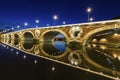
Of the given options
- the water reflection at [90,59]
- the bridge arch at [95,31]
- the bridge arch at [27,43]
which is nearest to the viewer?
the water reflection at [90,59]

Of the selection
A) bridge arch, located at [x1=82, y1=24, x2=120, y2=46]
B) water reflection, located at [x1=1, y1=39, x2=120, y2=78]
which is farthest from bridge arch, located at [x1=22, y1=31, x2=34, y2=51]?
bridge arch, located at [x1=82, y1=24, x2=120, y2=46]

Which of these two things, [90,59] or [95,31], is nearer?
[90,59]

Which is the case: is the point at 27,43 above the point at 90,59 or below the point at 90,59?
above

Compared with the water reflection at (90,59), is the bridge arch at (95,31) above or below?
above

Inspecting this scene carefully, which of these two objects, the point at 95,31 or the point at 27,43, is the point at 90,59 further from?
the point at 27,43

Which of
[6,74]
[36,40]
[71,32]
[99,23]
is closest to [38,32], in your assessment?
[36,40]

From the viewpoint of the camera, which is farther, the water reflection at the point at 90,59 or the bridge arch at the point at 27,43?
the bridge arch at the point at 27,43

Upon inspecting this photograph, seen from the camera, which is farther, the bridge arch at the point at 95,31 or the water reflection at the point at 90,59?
the bridge arch at the point at 95,31

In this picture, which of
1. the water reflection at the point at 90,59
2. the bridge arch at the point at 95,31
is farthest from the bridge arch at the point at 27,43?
the bridge arch at the point at 95,31

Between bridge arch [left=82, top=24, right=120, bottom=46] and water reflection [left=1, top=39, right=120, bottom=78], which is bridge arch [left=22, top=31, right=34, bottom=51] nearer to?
water reflection [left=1, top=39, right=120, bottom=78]

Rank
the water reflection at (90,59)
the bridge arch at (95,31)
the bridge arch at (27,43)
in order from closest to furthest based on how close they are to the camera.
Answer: the water reflection at (90,59) < the bridge arch at (27,43) < the bridge arch at (95,31)

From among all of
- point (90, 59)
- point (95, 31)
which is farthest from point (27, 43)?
point (90, 59)

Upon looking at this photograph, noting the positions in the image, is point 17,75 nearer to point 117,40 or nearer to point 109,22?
point 109,22

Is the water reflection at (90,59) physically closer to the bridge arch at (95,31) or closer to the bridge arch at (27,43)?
the bridge arch at (27,43)
